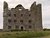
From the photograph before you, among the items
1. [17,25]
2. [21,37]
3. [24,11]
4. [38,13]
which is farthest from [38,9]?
[21,37]

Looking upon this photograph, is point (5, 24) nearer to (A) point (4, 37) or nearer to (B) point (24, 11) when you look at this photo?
(B) point (24, 11)

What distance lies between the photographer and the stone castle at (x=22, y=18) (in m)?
45.7

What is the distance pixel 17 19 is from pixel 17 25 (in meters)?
1.70

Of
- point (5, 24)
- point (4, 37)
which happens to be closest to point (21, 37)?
point (4, 37)

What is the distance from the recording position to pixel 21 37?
1866 cm

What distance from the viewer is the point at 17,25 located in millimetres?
45812

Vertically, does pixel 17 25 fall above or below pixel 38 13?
below

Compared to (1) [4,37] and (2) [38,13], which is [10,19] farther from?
(1) [4,37]

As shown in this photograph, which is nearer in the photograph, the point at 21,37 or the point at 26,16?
the point at 21,37

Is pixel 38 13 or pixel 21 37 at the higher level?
pixel 38 13

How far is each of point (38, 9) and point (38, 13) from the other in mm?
1145

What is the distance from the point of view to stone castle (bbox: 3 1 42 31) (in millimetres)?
45688

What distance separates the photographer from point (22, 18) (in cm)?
4650

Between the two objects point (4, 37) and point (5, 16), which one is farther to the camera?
point (5, 16)
